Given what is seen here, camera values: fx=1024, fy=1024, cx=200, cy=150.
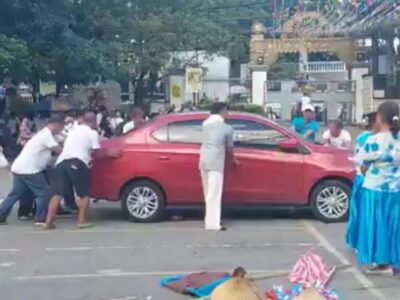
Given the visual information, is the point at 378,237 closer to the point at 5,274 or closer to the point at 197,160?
the point at 5,274

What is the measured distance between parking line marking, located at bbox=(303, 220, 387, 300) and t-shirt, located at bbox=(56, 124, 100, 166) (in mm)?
3121

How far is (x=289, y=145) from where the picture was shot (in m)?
14.3

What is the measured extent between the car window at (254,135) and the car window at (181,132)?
485 millimetres

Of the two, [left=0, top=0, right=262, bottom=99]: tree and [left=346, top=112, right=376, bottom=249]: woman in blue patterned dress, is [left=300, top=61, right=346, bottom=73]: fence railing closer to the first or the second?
[left=0, top=0, right=262, bottom=99]: tree

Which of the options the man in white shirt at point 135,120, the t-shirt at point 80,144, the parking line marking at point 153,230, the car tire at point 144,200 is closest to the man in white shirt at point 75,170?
the t-shirt at point 80,144

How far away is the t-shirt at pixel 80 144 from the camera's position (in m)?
13.7

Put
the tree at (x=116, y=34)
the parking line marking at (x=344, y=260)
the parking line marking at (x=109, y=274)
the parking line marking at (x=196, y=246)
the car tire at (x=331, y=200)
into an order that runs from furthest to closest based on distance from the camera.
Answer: the tree at (x=116, y=34)
the car tire at (x=331, y=200)
the parking line marking at (x=196, y=246)
the parking line marking at (x=109, y=274)
the parking line marking at (x=344, y=260)

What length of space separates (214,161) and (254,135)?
1.39 metres

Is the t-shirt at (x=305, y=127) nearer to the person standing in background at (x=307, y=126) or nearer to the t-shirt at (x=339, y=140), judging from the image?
the person standing in background at (x=307, y=126)

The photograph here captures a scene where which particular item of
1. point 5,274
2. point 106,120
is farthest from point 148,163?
point 106,120

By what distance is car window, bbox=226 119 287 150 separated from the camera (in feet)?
47.2

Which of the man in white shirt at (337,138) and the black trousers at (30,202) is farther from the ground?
the man in white shirt at (337,138)


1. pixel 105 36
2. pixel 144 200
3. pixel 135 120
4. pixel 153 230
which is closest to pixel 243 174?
pixel 144 200

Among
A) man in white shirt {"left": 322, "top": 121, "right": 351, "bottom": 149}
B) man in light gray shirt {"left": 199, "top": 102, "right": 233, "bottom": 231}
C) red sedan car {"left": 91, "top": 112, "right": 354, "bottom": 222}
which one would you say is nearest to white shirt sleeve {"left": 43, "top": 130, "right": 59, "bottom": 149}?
red sedan car {"left": 91, "top": 112, "right": 354, "bottom": 222}
